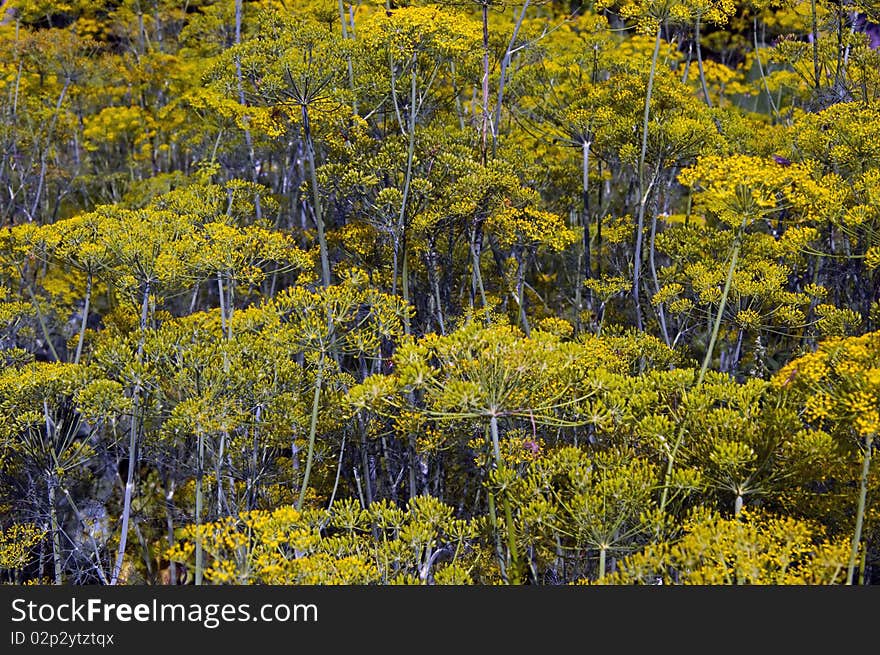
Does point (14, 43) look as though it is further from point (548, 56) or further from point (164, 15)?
point (548, 56)

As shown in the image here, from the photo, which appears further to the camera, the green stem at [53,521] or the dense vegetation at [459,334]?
the green stem at [53,521]

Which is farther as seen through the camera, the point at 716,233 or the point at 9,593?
the point at 716,233

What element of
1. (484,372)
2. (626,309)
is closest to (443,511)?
(484,372)

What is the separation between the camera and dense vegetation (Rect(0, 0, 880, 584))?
5.19 meters

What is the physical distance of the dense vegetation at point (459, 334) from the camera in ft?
17.0

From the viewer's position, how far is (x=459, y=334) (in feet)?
16.8

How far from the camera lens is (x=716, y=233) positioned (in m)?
9.20

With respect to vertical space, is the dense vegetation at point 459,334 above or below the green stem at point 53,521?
above

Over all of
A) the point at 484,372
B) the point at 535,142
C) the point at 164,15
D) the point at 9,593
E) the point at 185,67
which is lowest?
the point at 9,593

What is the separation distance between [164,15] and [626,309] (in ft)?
46.0

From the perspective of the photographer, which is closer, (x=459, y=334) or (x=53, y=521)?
(x=459, y=334)

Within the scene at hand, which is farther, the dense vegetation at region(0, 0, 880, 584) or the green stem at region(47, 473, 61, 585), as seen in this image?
the green stem at region(47, 473, 61, 585)

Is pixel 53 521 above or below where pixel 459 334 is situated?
below

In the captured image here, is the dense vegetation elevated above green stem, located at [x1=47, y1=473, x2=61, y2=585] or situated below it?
above
